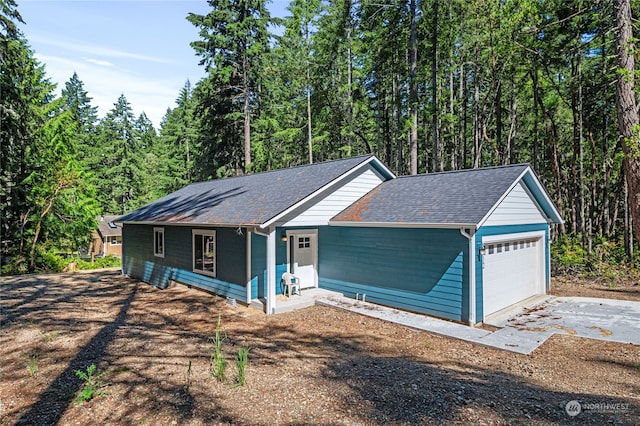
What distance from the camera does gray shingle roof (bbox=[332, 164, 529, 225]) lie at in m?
8.34

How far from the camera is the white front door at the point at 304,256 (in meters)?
10.8

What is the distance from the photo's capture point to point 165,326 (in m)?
8.05

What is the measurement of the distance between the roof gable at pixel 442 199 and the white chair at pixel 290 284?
2067 mm

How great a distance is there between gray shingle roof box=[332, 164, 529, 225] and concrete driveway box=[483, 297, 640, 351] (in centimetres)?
255

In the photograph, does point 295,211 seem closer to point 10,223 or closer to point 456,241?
point 456,241

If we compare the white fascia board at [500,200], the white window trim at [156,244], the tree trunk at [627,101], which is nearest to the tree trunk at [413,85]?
the white fascia board at [500,200]

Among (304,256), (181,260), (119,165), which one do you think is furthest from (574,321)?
(119,165)

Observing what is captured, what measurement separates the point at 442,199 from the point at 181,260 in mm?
8978

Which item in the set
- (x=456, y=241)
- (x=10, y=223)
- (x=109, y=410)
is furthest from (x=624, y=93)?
(x=10, y=223)

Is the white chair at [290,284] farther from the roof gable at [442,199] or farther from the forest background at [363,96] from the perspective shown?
the forest background at [363,96]

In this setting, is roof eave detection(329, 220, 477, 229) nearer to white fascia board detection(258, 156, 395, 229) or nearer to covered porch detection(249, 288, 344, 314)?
white fascia board detection(258, 156, 395, 229)

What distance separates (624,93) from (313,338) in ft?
31.6

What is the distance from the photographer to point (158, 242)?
1384 centimetres

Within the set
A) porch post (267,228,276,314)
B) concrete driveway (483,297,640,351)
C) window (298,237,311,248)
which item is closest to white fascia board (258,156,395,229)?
porch post (267,228,276,314)
